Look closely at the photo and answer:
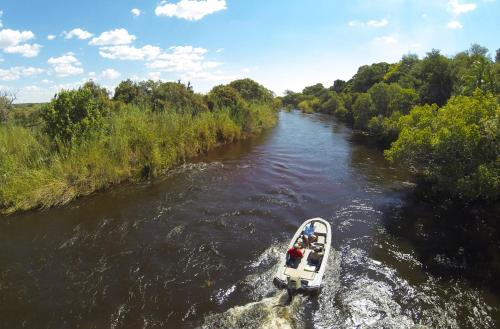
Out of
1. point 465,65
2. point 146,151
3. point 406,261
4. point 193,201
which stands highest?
point 465,65

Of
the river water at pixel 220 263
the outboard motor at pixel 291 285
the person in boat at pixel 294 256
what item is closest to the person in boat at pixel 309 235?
the river water at pixel 220 263

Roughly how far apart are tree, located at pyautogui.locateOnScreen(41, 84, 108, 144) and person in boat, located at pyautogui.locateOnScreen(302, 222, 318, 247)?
14.5 meters

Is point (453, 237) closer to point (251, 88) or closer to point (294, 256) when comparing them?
point (294, 256)

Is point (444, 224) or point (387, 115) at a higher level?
point (387, 115)

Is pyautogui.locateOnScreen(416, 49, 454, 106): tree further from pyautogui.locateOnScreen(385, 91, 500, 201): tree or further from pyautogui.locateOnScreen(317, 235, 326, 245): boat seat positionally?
pyautogui.locateOnScreen(317, 235, 326, 245): boat seat

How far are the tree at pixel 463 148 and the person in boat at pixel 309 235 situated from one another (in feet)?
21.7

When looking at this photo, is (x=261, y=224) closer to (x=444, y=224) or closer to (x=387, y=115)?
(x=444, y=224)

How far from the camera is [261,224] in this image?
16.5 m

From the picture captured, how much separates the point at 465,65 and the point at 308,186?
102ft

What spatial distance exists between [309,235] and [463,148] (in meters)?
8.15

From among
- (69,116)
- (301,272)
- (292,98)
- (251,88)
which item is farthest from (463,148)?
(292,98)

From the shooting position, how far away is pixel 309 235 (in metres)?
14.3

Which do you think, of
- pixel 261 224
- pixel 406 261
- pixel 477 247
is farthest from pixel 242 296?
pixel 477 247

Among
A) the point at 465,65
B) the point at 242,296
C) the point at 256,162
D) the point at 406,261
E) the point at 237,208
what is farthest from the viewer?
the point at 465,65
